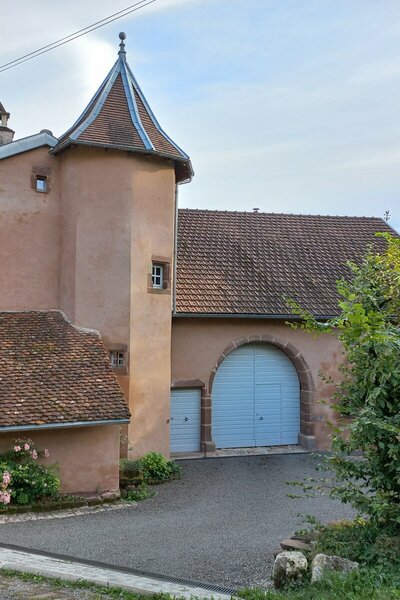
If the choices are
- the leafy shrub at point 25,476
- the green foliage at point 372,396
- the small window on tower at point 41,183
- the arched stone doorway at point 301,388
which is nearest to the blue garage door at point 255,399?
the arched stone doorway at point 301,388

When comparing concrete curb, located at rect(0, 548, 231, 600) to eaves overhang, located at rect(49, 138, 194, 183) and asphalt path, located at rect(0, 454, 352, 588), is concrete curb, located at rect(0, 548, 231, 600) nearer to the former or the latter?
asphalt path, located at rect(0, 454, 352, 588)

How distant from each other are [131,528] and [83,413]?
8.21ft

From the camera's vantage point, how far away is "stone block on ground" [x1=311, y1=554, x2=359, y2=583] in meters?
6.05

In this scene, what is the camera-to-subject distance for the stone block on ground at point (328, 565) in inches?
238

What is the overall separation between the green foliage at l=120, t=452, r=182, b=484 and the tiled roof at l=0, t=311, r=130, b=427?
5.33 ft

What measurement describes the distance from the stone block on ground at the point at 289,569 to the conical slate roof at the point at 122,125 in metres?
9.84

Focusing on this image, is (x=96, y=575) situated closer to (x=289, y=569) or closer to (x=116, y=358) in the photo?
(x=289, y=569)

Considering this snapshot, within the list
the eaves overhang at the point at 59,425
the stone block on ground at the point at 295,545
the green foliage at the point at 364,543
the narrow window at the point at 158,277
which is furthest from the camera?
the narrow window at the point at 158,277

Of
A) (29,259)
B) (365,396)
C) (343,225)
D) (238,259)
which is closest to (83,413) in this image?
(29,259)

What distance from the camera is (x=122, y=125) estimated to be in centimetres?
1435

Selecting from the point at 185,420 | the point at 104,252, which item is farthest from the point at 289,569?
the point at 185,420

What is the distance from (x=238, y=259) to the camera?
1800 centimetres

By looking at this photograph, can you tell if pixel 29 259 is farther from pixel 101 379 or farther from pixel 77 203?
pixel 101 379

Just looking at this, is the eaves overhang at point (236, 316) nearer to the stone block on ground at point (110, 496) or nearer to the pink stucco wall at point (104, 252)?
the pink stucco wall at point (104, 252)
